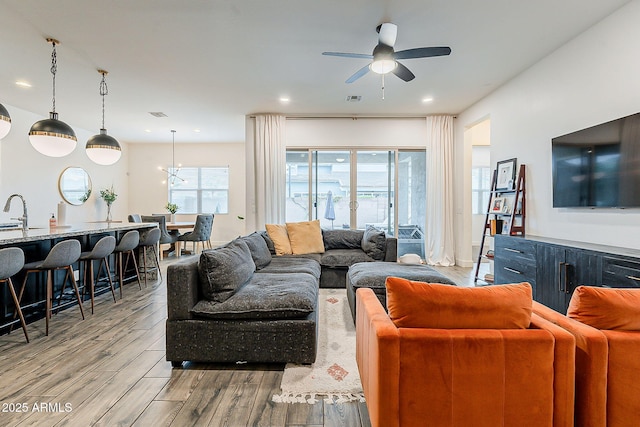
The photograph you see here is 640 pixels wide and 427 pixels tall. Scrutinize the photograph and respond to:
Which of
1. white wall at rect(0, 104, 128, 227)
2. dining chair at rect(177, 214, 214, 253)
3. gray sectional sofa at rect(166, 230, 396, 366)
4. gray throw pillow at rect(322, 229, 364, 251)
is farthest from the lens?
dining chair at rect(177, 214, 214, 253)

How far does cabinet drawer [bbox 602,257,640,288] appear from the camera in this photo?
2.12 meters

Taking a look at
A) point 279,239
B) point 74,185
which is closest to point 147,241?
point 279,239

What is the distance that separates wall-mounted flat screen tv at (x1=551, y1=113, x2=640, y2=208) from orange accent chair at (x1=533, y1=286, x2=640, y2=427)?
6.36 feet

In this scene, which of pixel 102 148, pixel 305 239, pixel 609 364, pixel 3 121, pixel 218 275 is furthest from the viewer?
pixel 305 239

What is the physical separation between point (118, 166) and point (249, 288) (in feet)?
24.8

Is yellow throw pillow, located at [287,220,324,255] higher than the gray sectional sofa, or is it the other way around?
yellow throw pillow, located at [287,220,324,255]

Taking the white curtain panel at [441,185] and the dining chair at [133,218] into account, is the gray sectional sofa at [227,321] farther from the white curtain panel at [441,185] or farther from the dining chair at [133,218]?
the dining chair at [133,218]

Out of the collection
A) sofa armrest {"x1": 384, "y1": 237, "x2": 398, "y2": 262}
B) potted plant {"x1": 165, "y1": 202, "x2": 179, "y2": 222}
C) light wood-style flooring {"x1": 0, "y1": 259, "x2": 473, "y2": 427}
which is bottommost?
light wood-style flooring {"x1": 0, "y1": 259, "x2": 473, "y2": 427}

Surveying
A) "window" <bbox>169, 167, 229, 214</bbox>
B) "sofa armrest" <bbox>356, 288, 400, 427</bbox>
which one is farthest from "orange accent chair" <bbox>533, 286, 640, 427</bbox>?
"window" <bbox>169, 167, 229, 214</bbox>

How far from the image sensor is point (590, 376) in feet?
3.82

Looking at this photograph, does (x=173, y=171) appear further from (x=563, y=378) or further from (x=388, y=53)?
(x=563, y=378)

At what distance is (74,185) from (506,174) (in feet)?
27.7

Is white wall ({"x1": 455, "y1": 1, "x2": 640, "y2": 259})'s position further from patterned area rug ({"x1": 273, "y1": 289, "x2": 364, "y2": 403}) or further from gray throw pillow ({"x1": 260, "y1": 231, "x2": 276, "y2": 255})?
gray throw pillow ({"x1": 260, "y1": 231, "x2": 276, "y2": 255})

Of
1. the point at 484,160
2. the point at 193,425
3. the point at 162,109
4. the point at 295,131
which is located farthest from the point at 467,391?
the point at 484,160
